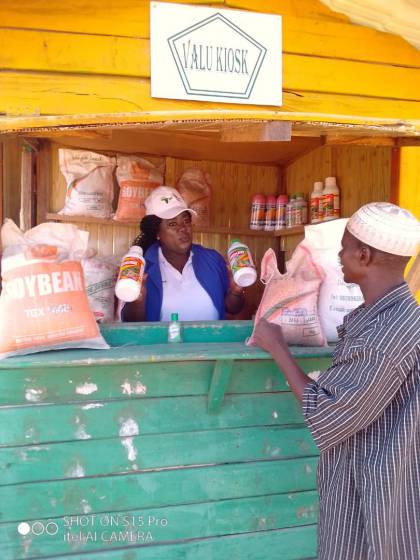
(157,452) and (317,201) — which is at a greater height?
(317,201)

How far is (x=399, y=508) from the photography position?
49.2 inches

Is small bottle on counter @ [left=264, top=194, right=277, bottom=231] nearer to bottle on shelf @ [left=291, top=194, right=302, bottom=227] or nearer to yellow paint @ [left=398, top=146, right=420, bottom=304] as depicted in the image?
bottle on shelf @ [left=291, top=194, right=302, bottom=227]

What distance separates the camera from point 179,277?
2.49 m

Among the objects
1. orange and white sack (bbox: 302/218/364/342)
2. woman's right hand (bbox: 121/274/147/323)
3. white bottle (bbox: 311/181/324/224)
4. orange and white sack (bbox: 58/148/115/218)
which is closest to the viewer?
orange and white sack (bbox: 302/218/364/342)

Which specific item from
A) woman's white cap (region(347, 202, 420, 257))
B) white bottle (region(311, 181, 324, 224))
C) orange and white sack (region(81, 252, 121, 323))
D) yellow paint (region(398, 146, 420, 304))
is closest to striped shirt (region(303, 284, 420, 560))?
woman's white cap (region(347, 202, 420, 257))

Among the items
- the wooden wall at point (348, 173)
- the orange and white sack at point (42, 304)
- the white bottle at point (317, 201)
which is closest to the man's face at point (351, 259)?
the orange and white sack at point (42, 304)

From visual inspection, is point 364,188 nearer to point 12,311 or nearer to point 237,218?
point 237,218

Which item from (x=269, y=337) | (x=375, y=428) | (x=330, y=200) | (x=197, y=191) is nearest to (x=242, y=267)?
(x=269, y=337)

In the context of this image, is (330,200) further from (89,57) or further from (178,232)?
(89,57)

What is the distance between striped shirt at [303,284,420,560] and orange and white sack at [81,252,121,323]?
149 cm

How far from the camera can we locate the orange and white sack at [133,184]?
3.25m

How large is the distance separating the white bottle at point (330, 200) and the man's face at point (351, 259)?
6.38ft

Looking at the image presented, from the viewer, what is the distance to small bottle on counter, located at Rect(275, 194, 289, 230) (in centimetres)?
378

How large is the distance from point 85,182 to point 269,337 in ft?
6.87
